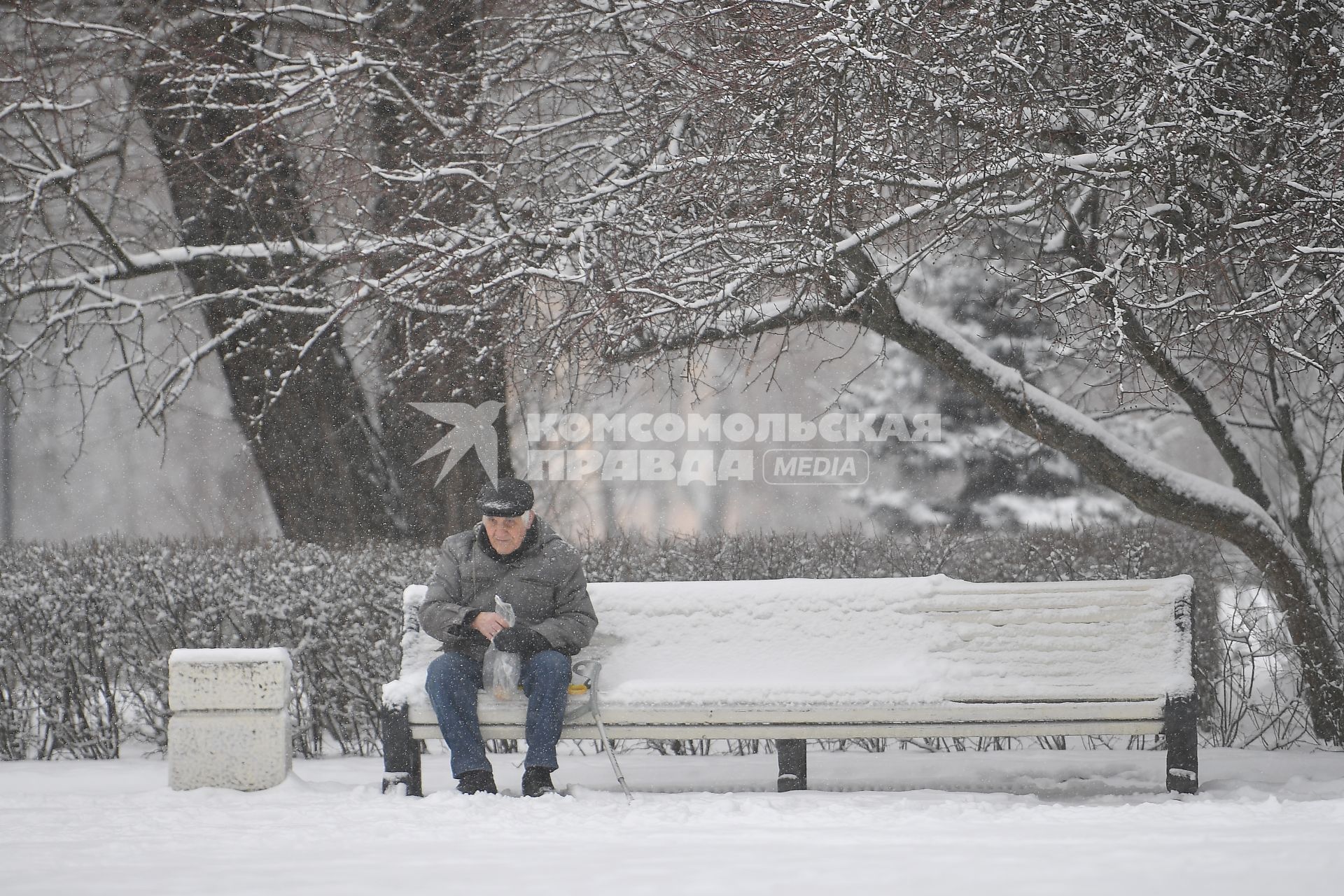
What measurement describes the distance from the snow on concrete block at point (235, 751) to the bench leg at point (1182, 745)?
3.41 meters

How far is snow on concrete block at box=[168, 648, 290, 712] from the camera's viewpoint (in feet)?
17.3

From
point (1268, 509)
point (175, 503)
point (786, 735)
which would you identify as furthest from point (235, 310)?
point (175, 503)

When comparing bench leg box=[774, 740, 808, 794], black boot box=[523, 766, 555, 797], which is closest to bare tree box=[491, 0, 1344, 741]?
bench leg box=[774, 740, 808, 794]

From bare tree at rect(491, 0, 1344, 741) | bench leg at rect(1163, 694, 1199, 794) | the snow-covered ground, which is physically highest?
bare tree at rect(491, 0, 1344, 741)

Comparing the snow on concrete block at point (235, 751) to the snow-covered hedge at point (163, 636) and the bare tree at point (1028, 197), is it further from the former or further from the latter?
the bare tree at point (1028, 197)

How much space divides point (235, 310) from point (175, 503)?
20.8m

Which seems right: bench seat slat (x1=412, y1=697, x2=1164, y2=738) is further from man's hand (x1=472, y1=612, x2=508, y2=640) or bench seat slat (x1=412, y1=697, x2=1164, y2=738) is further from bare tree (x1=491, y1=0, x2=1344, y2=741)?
bare tree (x1=491, y1=0, x2=1344, y2=741)

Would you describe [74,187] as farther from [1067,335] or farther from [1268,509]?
[1268,509]

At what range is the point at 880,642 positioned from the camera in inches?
206

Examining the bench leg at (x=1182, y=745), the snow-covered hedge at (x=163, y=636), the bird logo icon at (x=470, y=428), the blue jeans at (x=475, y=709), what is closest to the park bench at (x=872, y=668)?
the bench leg at (x=1182, y=745)

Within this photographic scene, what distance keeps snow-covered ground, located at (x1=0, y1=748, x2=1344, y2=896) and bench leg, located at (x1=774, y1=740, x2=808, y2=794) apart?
11cm

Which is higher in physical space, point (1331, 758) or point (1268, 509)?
point (1268, 509)

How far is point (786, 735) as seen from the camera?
200 inches

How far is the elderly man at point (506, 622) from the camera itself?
4953mm
